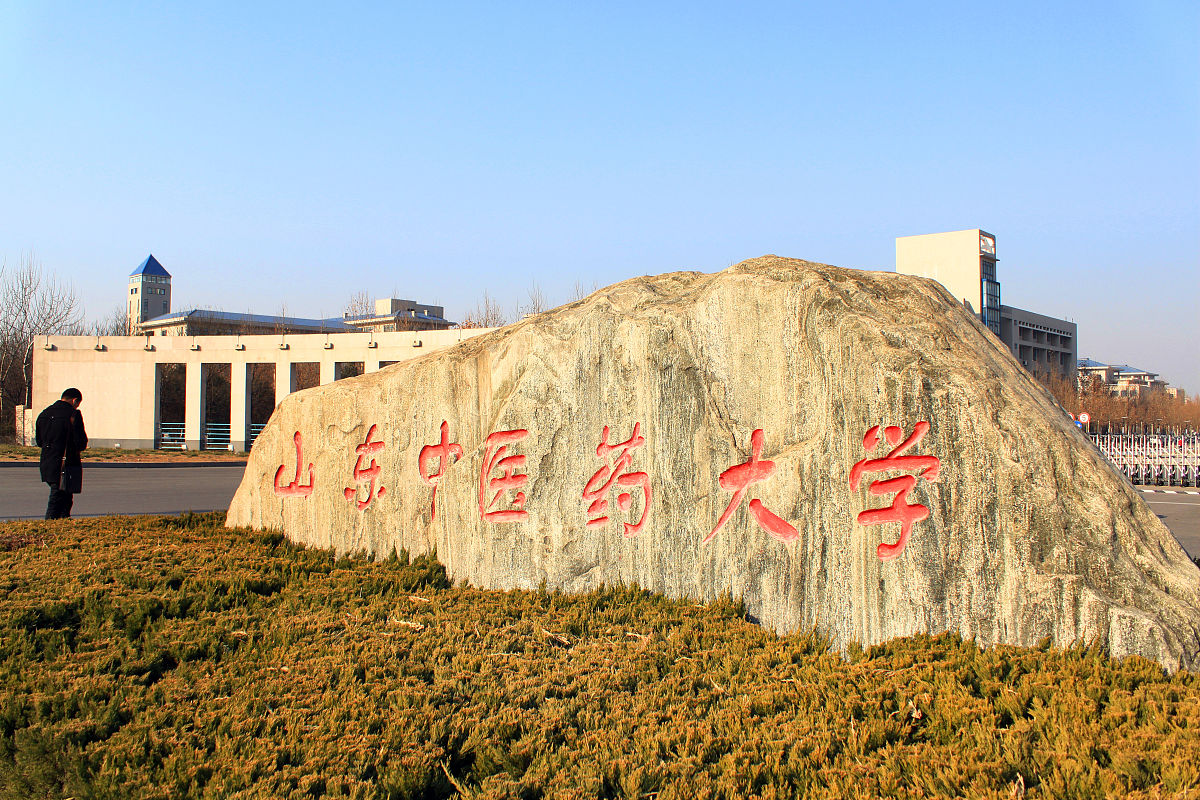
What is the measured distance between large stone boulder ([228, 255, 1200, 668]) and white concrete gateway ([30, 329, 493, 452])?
17.7 meters

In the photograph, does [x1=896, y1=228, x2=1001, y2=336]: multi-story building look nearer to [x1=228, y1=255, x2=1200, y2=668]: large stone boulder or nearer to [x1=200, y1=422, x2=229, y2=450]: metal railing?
[x1=200, y1=422, x2=229, y2=450]: metal railing

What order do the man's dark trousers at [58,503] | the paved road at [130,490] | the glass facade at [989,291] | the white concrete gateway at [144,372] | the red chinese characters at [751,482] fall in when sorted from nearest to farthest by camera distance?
the red chinese characters at [751,482] → the man's dark trousers at [58,503] → the paved road at [130,490] → the white concrete gateway at [144,372] → the glass facade at [989,291]

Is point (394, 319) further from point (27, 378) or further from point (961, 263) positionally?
point (961, 263)

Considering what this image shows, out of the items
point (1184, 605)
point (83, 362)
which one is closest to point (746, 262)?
point (1184, 605)

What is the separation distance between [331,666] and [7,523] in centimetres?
478

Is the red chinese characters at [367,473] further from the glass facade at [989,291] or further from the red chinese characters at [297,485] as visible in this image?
the glass facade at [989,291]

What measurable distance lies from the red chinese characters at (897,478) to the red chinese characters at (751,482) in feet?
1.50

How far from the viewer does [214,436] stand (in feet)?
88.1

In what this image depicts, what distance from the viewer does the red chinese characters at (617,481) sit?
14.6 feet

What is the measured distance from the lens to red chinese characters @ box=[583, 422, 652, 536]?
14.6 feet

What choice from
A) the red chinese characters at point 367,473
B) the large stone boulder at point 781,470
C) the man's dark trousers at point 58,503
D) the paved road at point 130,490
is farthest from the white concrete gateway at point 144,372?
the large stone boulder at point 781,470

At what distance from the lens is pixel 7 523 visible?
20.9 feet

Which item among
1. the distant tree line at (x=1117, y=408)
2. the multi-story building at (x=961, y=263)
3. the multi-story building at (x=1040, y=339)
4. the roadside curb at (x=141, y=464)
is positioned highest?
the multi-story building at (x=961, y=263)

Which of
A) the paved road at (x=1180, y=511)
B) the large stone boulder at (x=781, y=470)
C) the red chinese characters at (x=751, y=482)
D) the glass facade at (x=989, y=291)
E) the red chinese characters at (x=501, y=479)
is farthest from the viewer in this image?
the glass facade at (x=989, y=291)
